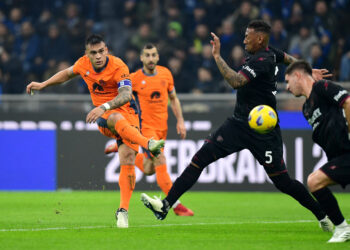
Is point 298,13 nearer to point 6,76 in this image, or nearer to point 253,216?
point 6,76

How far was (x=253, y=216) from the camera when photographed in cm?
1027

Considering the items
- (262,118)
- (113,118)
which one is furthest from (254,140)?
(113,118)

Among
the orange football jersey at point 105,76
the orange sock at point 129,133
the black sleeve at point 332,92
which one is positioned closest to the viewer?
the black sleeve at point 332,92

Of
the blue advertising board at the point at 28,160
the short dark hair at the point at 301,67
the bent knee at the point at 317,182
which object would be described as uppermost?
the short dark hair at the point at 301,67

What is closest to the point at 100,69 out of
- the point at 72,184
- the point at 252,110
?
the point at 252,110

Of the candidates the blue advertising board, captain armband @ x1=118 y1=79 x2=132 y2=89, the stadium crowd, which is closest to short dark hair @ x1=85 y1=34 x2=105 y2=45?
captain armband @ x1=118 y1=79 x2=132 y2=89

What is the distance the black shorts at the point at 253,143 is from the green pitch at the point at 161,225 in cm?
72

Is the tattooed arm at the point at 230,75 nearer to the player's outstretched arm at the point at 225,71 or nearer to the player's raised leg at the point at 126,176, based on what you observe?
the player's outstretched arm at the point at 225,71

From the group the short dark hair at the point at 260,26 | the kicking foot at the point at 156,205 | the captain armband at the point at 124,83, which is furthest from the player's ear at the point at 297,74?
the captain armband at the point at 124,83

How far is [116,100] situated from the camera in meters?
8.52

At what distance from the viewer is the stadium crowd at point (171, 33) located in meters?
16.5

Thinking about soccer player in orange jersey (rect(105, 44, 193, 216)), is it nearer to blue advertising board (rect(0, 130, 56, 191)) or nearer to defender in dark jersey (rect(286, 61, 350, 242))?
blue advertising board (rect(0, 130, 56, 191))

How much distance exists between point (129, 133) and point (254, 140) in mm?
1381

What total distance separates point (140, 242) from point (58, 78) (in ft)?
9.84
